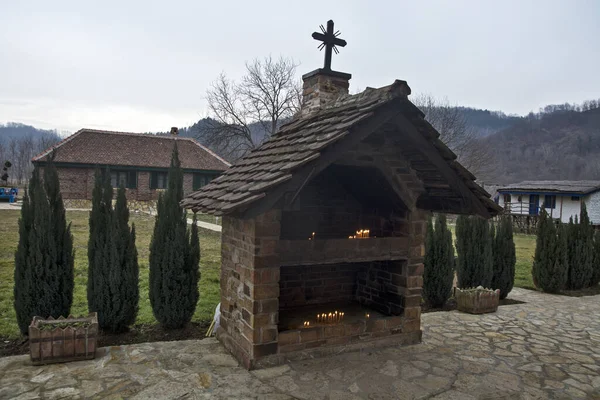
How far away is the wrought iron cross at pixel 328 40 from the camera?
230 inches

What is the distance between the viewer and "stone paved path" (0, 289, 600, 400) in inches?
150

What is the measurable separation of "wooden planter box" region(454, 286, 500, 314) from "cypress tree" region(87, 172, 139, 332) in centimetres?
528

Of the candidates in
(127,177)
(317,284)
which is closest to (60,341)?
(317,284)

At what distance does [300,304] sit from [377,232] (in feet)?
5.05

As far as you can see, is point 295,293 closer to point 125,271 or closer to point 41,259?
point 125,271

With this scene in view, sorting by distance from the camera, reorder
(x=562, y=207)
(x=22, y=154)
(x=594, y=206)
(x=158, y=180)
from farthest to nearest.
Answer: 1. (x=22, y=154)
2. (x=562, y=207)
3. (x=594, y=206)
4. (x=158, y=180)

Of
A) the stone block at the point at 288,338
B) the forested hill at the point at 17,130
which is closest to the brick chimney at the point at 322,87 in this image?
the stone block at the point at 288,338

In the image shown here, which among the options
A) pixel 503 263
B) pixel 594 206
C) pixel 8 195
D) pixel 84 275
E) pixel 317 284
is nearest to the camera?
pixel 317 284

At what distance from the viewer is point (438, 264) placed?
23.9 ft

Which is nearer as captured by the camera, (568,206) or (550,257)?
(550,257)

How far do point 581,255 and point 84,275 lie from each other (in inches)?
461

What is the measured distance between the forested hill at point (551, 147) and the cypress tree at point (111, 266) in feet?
164

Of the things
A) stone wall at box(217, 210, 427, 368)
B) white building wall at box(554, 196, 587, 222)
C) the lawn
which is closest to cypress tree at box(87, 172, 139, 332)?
the lawn

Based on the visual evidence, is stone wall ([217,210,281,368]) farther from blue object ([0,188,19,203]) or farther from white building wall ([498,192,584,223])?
blue object ([0,188,19,203])
